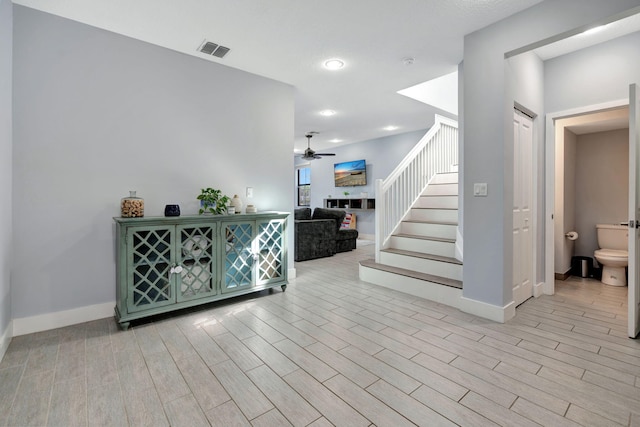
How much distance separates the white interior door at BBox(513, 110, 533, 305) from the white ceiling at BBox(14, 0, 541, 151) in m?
1.10

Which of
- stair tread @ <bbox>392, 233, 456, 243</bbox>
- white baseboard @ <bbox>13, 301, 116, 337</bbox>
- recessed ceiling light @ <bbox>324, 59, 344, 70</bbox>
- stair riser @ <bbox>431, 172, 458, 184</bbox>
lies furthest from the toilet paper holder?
white baseboard @ <bbox>13, 301, 116, 337</bbox>

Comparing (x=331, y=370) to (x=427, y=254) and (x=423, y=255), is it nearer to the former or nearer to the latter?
(x=423, y=255)

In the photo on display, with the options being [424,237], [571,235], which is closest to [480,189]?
[424,237]

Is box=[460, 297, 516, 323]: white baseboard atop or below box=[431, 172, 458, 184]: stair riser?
below

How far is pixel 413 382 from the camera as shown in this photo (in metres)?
1.81

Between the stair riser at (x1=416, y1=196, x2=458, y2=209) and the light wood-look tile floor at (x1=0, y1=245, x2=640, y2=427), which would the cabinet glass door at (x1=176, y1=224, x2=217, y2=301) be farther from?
the stair riser at (x1=416, y1=196, x2=458, y2=209)

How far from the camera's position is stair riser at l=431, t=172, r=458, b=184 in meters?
5.02

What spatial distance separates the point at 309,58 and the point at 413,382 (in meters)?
3.23

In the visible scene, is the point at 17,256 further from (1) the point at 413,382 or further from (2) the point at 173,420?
(1) the point at 413,382

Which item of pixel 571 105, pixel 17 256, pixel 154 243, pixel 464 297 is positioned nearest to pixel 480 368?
pixel 464 297

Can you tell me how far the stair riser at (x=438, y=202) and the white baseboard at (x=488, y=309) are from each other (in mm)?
1939

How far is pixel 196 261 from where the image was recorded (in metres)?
2.94

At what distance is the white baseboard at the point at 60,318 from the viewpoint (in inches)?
96.5

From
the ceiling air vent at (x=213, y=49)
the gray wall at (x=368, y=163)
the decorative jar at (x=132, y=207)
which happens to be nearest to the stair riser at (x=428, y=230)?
the gray wall at (x=368, y=163)
